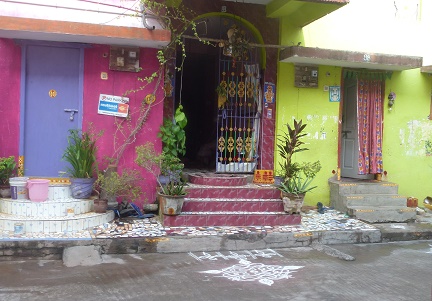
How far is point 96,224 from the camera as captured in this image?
686 cm

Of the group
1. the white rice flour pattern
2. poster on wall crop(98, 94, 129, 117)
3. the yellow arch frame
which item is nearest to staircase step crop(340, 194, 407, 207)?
the white rice flour pattern

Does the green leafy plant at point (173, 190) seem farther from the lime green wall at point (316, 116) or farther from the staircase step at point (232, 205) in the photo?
the lime green wall at point (316, 116)

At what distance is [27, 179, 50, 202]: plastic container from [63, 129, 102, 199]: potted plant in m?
0.44

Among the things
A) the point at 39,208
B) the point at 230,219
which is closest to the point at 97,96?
the point at 39,208

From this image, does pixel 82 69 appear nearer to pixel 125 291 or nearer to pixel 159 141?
pixel 159 141

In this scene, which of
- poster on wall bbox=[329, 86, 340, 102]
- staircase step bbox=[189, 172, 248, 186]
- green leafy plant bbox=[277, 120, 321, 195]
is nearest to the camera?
green leafy plant bbox=[277, 120, 321, 195]

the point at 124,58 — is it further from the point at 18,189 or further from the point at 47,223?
the point at 47,223

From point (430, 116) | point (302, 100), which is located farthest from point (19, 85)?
point (430, 116)

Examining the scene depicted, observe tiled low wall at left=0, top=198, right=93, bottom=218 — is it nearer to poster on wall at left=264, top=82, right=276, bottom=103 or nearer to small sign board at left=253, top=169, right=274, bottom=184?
small sign board at left=253, top=169, right=274, bottom=184

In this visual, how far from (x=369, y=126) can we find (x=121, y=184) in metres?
5.27

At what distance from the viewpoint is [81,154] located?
23.4ft

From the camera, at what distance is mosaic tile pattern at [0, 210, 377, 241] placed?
625 cm

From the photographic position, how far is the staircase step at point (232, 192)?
7691 mm

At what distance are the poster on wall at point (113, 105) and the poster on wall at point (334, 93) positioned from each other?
413 centimetres
